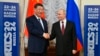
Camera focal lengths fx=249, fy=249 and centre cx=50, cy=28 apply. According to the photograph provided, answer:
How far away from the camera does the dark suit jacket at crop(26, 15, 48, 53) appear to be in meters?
4.49

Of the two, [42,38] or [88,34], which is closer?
[42,38]

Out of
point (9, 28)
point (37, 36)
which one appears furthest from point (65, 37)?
point (9, 28)

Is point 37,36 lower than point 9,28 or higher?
lower

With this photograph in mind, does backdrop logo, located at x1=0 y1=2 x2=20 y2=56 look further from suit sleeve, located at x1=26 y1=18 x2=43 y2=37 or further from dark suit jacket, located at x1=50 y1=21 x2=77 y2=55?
dark suit jacket, located at x1=50 y1=21 x2=77 y2=55

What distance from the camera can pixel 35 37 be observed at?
4.54 metres

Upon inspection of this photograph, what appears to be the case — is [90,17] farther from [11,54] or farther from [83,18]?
[11,54]

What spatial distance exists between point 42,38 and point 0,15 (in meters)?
1.14

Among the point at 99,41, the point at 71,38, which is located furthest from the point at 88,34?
the point at 71,38

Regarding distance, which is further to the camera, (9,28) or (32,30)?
(9,28)

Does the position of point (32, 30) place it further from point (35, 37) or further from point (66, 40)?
point (66, 40)

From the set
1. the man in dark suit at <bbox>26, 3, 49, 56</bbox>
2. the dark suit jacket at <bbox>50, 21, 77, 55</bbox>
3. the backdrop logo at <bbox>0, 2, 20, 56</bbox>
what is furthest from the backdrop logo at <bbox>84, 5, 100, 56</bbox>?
the backdrop logo at <bbox>0, 2, 20, 56</bbox>

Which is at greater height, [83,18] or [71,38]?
[83,18]

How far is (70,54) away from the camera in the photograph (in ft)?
14.7

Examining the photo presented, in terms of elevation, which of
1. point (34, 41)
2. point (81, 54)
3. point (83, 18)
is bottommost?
point (81, 54)
